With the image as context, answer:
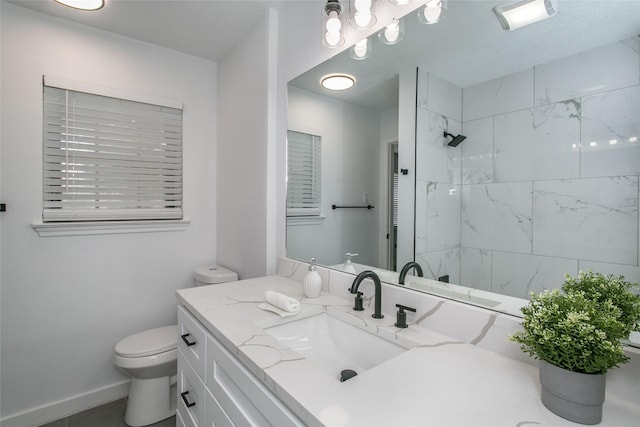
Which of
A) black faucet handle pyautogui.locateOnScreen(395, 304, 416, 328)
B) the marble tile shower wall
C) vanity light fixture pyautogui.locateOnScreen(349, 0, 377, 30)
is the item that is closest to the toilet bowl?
black faucet handle pyautogui.locateOnScreen(395, 304, 416, 328)

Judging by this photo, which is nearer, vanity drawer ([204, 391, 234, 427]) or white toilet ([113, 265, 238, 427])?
vanity drawer ([204, 391, 234, 427])

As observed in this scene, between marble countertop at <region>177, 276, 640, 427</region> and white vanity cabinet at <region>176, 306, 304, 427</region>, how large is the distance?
0.04m

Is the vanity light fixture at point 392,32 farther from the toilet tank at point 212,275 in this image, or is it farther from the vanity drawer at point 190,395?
the toilet tank at point 212,275

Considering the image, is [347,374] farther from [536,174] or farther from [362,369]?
[536,174]

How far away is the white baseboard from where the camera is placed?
175 centimetres

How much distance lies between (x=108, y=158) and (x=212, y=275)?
1.05 meters

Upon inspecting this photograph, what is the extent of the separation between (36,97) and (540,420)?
268 cm

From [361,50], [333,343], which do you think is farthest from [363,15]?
[333,343]

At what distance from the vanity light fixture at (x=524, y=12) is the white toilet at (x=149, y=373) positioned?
7.14ft

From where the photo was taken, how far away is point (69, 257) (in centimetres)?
192

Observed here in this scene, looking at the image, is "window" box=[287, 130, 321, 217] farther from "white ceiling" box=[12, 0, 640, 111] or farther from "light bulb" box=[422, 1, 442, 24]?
"light bulb" box=[422, 1, 442, 24]

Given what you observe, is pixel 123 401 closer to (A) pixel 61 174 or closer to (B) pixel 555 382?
(A) pixel 61 174

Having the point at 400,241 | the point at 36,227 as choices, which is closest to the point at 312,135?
the point at 400,241

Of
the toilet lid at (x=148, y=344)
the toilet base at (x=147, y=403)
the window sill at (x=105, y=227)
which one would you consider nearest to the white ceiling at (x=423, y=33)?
the window sill at (x=105, y=227)
